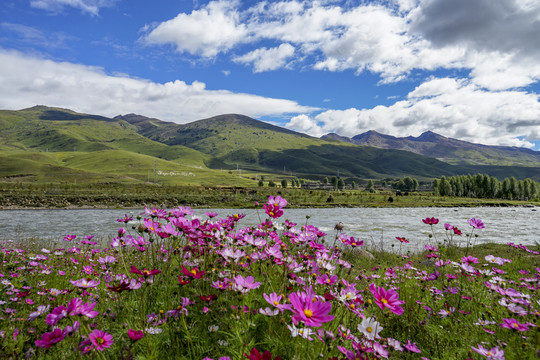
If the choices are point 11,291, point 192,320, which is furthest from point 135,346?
point 11,291

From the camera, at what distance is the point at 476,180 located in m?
106

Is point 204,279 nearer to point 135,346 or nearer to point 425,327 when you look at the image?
point 135,346

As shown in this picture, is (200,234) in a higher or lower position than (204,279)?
higher

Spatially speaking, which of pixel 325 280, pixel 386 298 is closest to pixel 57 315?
pixel 325 280

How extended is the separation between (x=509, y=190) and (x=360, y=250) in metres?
117

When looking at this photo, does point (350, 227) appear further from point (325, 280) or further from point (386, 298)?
point (386, 298)

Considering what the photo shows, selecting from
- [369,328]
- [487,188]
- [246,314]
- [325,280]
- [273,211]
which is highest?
[273,211]

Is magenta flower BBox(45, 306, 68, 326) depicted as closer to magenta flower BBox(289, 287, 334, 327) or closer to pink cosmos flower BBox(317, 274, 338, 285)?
magenta flower BBox(289, 287, 334, 327)

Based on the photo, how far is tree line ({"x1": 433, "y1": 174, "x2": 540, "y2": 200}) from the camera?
101 metres

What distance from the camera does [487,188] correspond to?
4060 inches

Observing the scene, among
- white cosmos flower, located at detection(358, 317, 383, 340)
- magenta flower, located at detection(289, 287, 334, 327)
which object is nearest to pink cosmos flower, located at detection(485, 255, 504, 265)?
white cosmos flower, located at detection(358, 317, 383, 340)

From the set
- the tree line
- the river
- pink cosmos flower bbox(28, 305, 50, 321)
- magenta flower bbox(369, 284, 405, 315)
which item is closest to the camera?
magenta flower bbox(369, 284, 405, 315)

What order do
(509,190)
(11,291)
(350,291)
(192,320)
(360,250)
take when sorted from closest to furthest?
(350,291)
(192,320)
(11,291)
(360,250)
(509,190)

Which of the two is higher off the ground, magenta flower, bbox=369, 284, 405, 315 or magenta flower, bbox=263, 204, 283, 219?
magenta flower, bbox=263, 204, 283, 219
